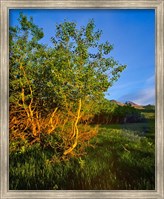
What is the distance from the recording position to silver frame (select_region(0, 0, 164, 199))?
7.15 ft

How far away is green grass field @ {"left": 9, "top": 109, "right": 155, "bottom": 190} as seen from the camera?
2203 millimetres

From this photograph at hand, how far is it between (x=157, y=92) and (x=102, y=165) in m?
0.61

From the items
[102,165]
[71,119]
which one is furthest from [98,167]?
[71,119]

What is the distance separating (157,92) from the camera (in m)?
2.19

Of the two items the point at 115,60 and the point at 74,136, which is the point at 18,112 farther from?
the point at 115,60

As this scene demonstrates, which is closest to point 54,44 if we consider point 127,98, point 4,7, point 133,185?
point 4,7

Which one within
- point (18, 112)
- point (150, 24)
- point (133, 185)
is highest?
point (150, 24)

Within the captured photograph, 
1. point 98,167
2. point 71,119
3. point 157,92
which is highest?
point 157,92

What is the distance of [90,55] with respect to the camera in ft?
7.46

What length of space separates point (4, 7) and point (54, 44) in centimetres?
41

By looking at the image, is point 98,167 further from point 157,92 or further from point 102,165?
point 157,92

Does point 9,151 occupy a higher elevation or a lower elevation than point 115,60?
lower

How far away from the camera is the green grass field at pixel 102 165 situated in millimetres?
2203

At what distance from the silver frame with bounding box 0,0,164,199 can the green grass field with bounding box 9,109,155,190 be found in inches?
1.4
